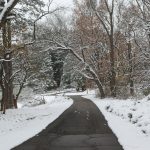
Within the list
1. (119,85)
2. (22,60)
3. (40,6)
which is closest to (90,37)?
(119,85)

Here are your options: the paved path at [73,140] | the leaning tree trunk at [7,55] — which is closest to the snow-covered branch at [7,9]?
the paved path at [73,140]

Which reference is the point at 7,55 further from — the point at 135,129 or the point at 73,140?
the point at 73,140

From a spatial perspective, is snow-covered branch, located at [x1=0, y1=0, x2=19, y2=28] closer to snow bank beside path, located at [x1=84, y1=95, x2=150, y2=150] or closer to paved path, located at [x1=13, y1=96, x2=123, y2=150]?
paved path, located at [x1=13, y1=96, x2=123, y2=150]

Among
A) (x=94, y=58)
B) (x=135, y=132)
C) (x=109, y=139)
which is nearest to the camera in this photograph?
(x=109, y=139)

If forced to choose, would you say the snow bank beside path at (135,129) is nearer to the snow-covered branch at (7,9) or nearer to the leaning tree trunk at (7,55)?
the snow-covered branch at (7,9)

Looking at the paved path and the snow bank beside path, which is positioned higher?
the snow bank beside path

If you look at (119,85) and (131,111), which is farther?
(119,85)

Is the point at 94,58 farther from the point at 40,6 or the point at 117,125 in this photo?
the point at 117,125

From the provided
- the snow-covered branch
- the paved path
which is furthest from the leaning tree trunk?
the paved path

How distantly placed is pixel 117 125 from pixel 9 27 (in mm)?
12919

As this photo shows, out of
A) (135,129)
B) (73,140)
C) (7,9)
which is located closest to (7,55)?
(7,9)

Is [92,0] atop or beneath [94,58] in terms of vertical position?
atop

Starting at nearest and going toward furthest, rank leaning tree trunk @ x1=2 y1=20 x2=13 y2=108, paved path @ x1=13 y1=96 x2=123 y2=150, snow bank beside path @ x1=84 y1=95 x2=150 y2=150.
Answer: paved path @ x1=13 y1=96 x2=123 y2=150 → snow bank beside path @ x1=84 y1=95 x2=150 y2=150 → leaning tree trunk @ x1=2 y1=20 x2=13 y2=108

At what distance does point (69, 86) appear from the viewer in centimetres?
9281
